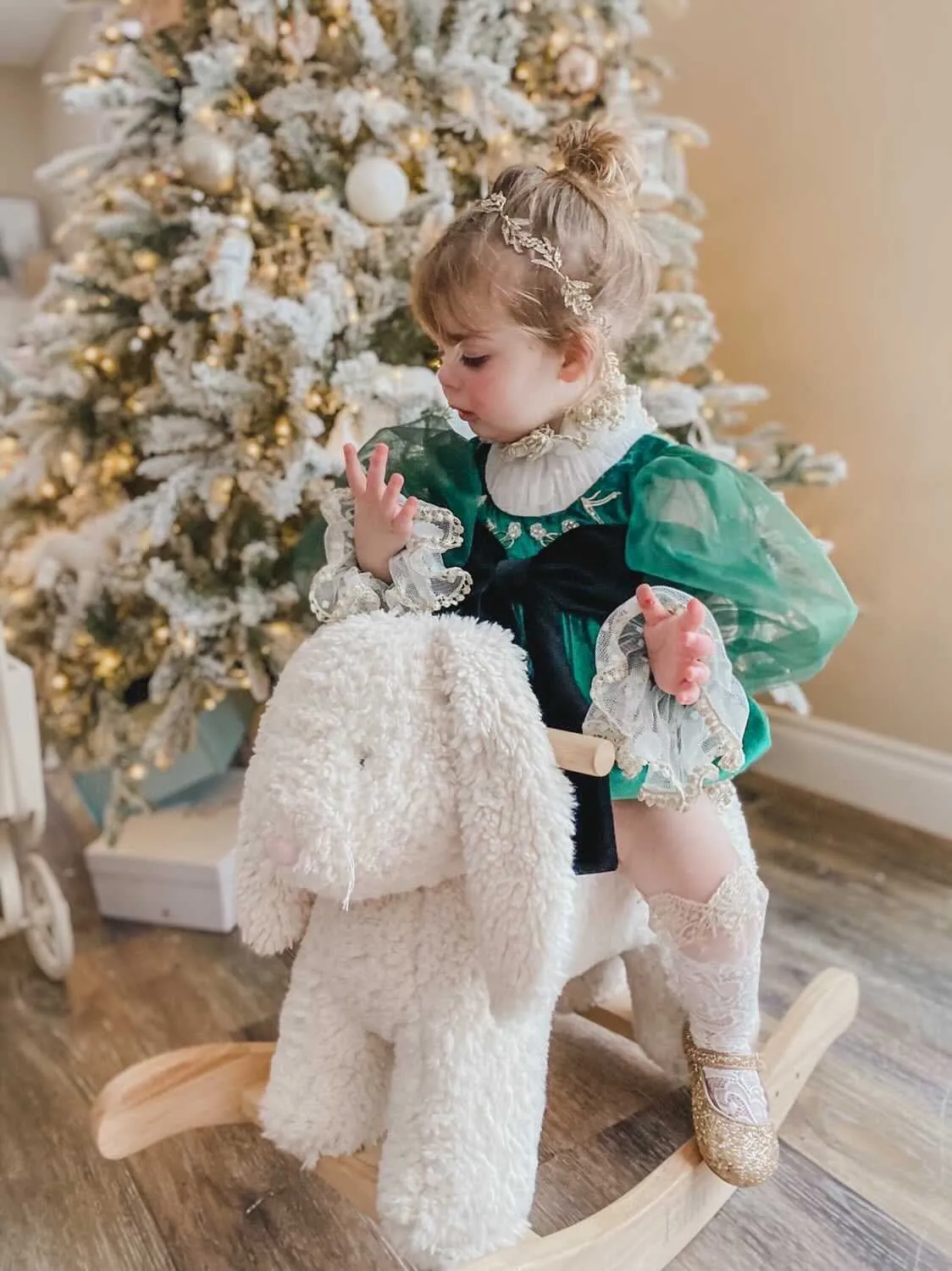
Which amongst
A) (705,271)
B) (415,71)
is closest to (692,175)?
(705,271)

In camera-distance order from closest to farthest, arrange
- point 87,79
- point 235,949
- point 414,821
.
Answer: point 414,821, point 235,949, point 87,79

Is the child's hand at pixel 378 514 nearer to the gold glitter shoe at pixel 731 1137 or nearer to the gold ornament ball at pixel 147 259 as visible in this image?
the gold glitter shoe at pixel 731 1137

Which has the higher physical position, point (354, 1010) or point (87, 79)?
point (87, 79)

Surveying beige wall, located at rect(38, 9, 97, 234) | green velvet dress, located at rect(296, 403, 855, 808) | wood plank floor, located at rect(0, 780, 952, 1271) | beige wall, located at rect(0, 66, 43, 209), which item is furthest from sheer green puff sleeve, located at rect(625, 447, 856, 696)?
beige wall, located at rect(0, 66, 43, 209)

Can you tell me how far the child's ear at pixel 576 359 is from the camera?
0.78 m

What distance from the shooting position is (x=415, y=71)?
136 centimetres

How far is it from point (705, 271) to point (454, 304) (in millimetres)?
1302

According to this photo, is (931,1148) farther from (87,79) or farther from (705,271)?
(87,79)

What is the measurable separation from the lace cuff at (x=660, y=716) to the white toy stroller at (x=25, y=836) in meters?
0.73

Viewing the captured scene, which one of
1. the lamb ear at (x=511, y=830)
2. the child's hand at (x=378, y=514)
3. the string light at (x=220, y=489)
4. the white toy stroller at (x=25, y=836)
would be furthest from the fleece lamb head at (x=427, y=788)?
the string light at (x=220, y=489)

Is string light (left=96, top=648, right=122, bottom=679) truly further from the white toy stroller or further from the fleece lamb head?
the fleece lamb head

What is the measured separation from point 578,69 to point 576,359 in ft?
3.00

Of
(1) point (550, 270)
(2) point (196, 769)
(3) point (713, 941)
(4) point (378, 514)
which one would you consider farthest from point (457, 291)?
(2) point (196, 769)

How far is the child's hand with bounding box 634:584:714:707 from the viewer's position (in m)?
0.66
